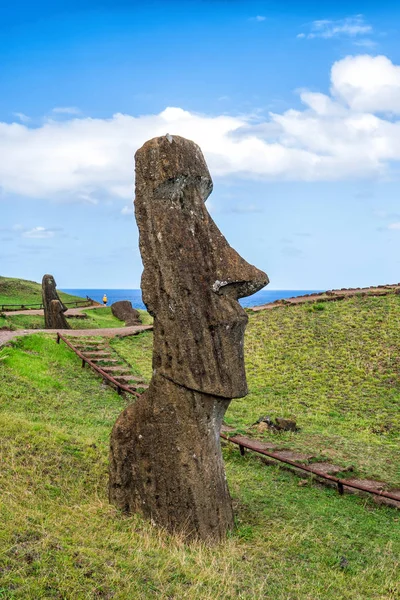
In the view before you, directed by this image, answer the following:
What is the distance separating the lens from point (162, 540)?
8.54m

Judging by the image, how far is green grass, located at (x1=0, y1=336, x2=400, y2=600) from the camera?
654 cm

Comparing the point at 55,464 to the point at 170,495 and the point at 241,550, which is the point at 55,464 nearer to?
the point at 170,495

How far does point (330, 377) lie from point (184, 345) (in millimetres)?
13445

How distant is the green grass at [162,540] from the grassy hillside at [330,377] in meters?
2.63

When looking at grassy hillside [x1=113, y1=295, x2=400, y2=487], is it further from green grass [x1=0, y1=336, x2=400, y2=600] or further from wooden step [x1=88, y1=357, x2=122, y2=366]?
green grass [x1=0, y1=336, x2=400, y2=600]

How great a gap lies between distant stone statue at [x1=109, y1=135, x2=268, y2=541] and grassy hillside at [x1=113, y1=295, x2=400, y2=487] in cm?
562

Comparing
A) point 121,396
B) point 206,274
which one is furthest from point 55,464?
point 121,396

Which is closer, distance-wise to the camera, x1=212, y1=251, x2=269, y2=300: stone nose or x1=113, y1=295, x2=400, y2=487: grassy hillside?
x1=212, y1=251, x2=269, y2=300: stone nose

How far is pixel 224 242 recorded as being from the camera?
915 cm

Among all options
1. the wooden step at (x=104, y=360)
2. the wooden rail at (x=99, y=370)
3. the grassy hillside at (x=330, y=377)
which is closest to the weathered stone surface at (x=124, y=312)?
the grassy hillside at (x=330, y=377)

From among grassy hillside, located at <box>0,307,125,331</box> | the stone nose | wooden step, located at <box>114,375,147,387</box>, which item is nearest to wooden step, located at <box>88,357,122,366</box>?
wooden step, located at <box>114,375,147,387</box>

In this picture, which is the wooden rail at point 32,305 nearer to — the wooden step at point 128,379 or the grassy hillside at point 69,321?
the grassy hillside at point 69,321

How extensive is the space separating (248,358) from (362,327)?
5198 millimetres

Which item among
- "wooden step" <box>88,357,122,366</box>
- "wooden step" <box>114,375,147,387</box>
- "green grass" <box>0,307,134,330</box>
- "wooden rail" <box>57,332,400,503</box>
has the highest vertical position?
"green grass" <box>0,307,134,330</box>
